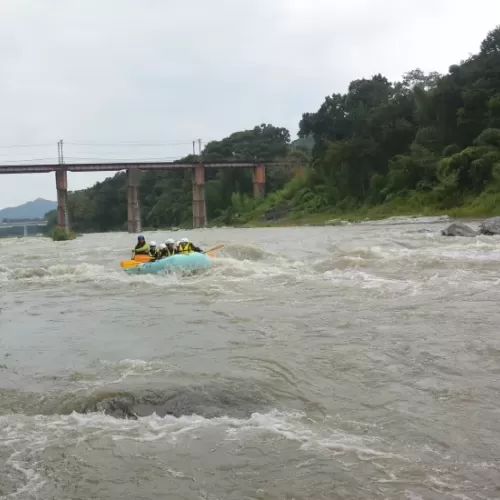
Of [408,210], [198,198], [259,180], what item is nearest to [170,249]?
[408,210]

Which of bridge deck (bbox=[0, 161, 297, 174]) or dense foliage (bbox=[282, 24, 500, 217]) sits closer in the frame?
dense foliage (bbox=[282, 24, 500, 217])

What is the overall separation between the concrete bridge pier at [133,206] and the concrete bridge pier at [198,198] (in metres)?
5.71

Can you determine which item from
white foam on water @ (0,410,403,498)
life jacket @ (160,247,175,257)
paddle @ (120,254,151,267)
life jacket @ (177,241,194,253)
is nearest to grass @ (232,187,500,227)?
life jacket @ (177,241,194,253)

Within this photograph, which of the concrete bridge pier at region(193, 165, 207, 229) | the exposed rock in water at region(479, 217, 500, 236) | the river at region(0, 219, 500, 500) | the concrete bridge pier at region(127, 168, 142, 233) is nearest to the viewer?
the river at region(0, 219, 500, 500)

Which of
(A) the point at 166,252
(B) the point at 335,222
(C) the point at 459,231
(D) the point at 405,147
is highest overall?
(D) the point at 405,147

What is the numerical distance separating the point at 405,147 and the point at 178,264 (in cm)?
3135

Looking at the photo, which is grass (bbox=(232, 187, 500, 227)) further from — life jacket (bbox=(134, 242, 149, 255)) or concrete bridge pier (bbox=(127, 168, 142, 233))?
life jacket (bbox=(134, 242, 149, 255))

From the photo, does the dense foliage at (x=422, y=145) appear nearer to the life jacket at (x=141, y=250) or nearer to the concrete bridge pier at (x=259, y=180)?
the concrete bridge pier at (x=259, y=180)

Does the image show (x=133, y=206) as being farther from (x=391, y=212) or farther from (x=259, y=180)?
(x=391, y=212)

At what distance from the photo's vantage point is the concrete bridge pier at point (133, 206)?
57125mm

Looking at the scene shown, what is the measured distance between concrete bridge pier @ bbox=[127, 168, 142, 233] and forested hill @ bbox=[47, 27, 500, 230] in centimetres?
902

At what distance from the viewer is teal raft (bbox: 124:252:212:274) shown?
538 inches

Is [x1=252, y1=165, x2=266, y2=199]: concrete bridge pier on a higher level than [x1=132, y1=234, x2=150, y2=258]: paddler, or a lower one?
higher

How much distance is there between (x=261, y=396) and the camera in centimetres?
485
